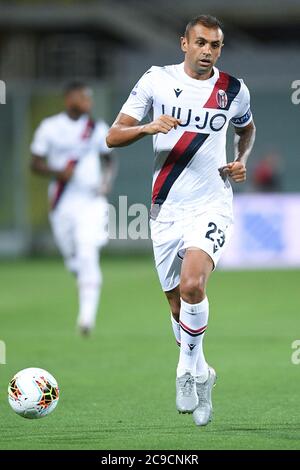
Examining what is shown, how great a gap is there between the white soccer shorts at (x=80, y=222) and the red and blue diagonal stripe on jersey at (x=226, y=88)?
6191 mm

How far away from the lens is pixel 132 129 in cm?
806

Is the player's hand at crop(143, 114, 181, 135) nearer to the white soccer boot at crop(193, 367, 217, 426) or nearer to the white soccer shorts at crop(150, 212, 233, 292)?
the white soccer shorts at crop(150, 212, 233, 292)

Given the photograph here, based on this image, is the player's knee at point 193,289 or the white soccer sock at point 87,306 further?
the white soccer sock at point 87,306

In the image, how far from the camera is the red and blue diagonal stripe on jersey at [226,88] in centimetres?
839

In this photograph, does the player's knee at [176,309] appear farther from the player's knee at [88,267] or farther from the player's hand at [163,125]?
the player's knee at [88,267]

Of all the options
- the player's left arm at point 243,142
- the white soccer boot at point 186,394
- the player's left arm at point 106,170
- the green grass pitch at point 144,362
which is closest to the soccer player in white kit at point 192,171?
the white soccer boot at point 186,394

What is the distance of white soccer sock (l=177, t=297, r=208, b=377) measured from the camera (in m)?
8.07

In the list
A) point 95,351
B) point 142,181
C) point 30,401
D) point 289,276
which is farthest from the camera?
point 142,181

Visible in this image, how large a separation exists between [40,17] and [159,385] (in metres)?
27.2

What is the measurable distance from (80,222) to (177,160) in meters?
6.26

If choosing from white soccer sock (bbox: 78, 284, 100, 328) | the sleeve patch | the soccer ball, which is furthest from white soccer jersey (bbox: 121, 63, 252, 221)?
white soccer sock (bbox: 78, 284, 100, 328)

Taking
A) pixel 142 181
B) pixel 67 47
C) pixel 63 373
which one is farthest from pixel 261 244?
pixel 67 47

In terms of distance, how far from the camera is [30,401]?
26.0ft

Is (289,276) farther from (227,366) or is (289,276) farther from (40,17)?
(40,17)
